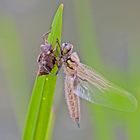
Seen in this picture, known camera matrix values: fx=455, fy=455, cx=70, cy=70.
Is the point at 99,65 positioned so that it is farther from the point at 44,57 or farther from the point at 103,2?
the point at 103,2

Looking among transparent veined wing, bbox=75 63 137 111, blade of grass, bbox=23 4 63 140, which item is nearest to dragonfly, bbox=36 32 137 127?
transparent veined wing, bbox=75 63 137 111

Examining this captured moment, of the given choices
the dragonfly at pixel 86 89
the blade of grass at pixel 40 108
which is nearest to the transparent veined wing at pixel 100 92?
the dragonfly at pixel 86 89

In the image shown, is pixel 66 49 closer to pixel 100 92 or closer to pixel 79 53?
pixel 100 92

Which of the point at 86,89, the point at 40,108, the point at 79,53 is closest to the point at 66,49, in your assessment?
the point at 86,89

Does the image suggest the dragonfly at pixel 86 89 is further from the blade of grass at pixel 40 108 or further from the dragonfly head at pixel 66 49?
the blade of grass at pixel 40 108

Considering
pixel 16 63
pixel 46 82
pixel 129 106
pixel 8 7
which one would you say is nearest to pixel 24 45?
pixel 8 7
